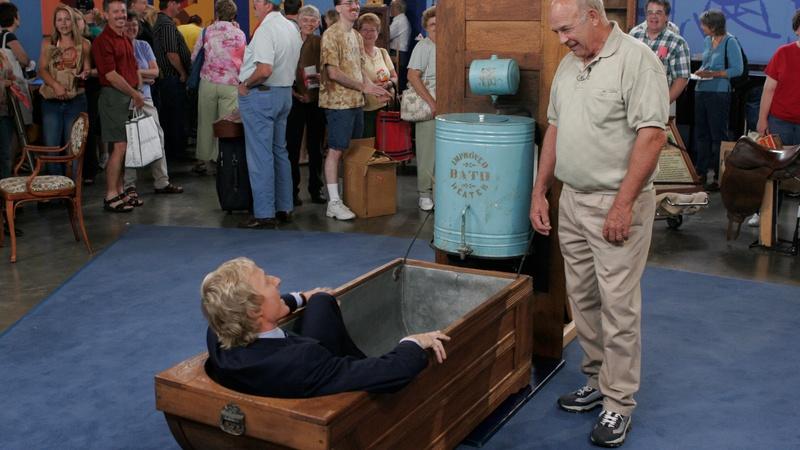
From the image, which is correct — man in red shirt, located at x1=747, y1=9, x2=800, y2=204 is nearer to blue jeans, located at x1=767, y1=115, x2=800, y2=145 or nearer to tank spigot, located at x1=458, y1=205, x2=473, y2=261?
blue jeans, located at x1=767, y1=115, x2=800, y2=145

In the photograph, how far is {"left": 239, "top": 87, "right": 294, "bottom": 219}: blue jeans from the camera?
7.19 m

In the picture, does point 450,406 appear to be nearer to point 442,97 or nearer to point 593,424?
point 593,424

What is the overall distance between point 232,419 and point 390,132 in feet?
21.0

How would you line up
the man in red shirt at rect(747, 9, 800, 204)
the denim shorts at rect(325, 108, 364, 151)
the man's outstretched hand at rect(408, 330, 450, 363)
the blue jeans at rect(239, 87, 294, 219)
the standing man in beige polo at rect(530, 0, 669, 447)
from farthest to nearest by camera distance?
the denim shorts at rect(325, 108, 364, 151)
the blue jeans at rect(239, 87, 294, 219)
the man in red shirt at rect(747, 9, 800, 204)
the standing man in beige polo at rect(530, 0, 669, 447)
the man's outstretched hand at rect(408, 330, 450, 363)

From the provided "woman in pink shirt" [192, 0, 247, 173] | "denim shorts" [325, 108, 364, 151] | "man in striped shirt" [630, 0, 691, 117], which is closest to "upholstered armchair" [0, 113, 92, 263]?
"denim shorts" [325, 108, 364, 151]

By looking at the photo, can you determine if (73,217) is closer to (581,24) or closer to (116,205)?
(116,205)

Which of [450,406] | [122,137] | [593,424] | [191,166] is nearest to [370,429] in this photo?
[450,406]

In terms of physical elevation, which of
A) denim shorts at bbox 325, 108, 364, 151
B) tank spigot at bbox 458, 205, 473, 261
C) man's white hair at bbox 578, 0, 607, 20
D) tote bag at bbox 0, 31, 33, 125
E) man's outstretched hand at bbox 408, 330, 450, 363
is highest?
man's white hair at bbox 578, 0, 607, 20

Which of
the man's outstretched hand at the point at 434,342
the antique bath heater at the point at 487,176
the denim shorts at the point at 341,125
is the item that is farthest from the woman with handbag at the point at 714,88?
the man's outstretched hand at the point at 434,342

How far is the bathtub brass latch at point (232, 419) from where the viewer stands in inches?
111

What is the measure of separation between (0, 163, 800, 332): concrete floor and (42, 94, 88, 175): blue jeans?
0.63 metres

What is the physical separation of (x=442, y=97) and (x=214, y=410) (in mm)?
2360

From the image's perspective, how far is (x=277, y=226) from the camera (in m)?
7.56

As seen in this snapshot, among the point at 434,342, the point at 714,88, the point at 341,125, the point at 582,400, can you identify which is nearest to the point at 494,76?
the point at 582,400
